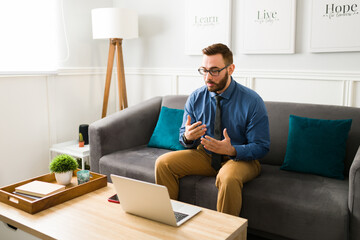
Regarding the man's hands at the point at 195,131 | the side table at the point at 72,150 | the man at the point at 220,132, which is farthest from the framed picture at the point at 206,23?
the side table at the point at 72,150

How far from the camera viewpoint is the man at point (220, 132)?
6.99 ft

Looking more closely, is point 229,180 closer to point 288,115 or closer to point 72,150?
point 288,115

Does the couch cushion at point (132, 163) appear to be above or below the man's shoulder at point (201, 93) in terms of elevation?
below

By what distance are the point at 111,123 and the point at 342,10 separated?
1835mm

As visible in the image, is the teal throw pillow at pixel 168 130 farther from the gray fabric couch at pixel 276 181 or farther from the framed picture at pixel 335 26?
the framed picture at pixel 335 26

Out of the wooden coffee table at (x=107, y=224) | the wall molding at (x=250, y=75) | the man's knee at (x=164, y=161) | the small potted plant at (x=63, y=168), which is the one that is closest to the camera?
the wooden coffee table at (x=107, y=224)

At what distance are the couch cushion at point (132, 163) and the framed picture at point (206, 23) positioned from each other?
1.05 metres

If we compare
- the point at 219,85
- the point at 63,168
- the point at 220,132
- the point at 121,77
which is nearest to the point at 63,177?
the point at 63,168

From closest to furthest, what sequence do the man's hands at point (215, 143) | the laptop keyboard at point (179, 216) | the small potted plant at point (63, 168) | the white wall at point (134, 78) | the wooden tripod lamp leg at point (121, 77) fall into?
the laptop keyboard at point (179, 216) → the small potted plant at point (63, 168) → the man's hands at point (215, 143) → the white wall at point (134, 78) → the wooden tripod lamp leg at point (121, 77)

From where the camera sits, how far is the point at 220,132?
2275mm

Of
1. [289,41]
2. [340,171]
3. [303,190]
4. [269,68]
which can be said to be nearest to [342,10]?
[289,41]

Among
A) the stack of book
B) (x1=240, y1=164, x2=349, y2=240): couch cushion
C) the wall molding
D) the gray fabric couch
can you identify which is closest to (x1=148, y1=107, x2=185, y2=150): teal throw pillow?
the gray fabric couch

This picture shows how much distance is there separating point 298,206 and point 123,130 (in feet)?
4.82

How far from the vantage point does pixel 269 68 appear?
2.91 metres
